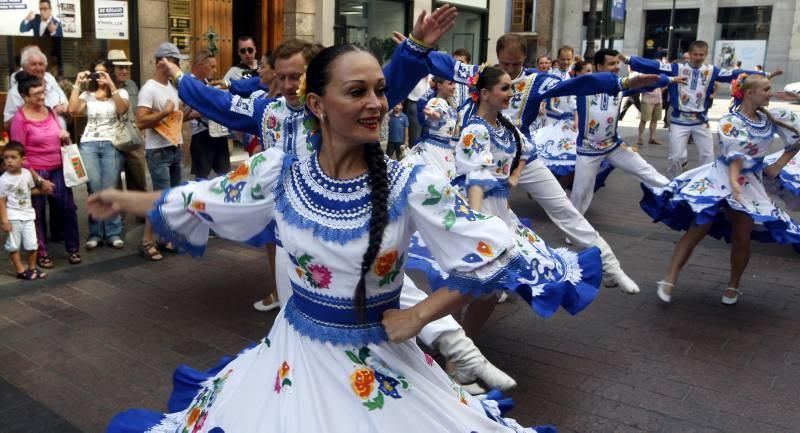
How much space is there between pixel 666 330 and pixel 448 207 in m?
3.53

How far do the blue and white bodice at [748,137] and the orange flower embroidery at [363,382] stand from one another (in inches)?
169

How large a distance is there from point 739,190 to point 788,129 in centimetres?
76

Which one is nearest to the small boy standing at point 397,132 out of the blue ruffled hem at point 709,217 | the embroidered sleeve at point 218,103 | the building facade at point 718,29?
the blue ruffled hem at point 709,217

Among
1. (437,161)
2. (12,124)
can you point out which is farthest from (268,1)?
(12,124)

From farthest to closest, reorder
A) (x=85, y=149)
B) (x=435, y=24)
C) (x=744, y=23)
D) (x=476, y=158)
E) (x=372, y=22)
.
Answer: (x=744, y=23) < (x=372, y=22) < (x=85, y=149) < (x=476, y=158) < (x=435, y=24)

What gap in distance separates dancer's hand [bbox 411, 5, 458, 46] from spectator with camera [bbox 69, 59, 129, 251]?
4.66 m

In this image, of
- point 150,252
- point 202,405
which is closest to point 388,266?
point 202,405

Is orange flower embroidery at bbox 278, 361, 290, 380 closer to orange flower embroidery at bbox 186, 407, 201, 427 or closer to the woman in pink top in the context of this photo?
orange flower embroidery at bbox 186, 407, 201, 427

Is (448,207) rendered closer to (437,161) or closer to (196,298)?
(196,298)

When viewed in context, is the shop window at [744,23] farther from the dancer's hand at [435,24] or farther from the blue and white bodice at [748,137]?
the dancer's hand at [435,24]

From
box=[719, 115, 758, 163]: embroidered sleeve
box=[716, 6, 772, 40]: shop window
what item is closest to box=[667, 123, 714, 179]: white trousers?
box=[719, 115, 758, 163]: embroidered sleeve

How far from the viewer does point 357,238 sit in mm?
2357

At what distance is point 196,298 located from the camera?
19.4 feet

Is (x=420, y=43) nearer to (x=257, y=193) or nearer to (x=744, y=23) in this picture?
(x=257, y=193)
